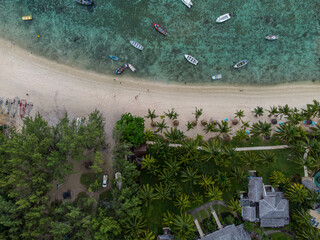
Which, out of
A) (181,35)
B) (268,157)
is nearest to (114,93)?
(181,35)

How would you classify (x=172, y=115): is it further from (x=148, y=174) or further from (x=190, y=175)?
(x=148, y=174)

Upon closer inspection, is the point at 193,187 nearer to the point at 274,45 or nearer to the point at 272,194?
the point at 272,194

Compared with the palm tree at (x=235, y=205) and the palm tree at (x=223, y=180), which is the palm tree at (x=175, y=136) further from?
the palm tree at (x=235, y=205)

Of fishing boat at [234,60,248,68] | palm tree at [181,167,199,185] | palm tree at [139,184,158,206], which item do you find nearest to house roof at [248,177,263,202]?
palm tree at [181,167,199,185]

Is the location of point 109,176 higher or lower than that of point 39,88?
lower

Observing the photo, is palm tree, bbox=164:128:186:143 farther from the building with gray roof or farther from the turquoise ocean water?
the building with gray roof

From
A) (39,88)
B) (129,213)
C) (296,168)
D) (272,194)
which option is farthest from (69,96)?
(296,168)
